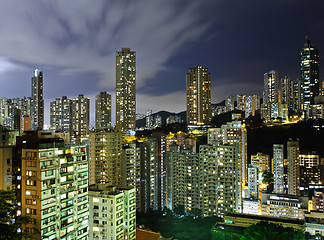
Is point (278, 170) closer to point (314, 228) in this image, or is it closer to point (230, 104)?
point (314, 228)

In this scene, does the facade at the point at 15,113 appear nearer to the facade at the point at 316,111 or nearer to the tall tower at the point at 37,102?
the tall tower at the point at 37,102

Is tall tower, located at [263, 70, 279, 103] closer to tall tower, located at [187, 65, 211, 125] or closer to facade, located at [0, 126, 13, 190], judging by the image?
tall tower, located at [187, 65, 211, 125]

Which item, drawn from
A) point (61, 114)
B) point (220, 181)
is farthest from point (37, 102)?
point (220, 181)

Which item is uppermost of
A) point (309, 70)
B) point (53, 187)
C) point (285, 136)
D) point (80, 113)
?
point (309, 70)

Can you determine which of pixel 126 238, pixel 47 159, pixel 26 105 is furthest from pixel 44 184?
pixel 26 105

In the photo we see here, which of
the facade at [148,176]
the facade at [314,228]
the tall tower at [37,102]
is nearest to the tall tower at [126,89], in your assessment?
the tall tower at [37,102]

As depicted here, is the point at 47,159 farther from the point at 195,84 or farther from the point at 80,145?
the point at 195,84
